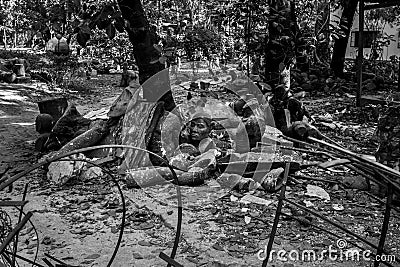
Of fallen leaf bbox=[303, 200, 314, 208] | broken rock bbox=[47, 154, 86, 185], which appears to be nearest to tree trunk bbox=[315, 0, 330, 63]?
fallen leaf bbox=[303, 200, 314, 208]

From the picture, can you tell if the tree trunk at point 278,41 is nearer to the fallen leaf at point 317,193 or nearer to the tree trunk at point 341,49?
the fallen leaf at point 317,193

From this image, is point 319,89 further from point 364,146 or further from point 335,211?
point 335,211

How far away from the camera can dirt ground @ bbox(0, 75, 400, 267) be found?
273cm

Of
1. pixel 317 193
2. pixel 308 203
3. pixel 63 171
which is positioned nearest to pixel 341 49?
pixel 317 193

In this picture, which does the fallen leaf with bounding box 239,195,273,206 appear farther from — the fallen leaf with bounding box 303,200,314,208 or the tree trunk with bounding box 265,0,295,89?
the tree trunk with bounding box 265,0,295,89

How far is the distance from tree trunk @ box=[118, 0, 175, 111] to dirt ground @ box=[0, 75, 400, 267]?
1.21 meters

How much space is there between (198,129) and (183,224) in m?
1.70

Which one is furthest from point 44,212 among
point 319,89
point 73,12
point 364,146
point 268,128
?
point 319,89

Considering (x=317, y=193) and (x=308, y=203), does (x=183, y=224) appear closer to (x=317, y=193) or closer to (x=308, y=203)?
(x=308, y=203)

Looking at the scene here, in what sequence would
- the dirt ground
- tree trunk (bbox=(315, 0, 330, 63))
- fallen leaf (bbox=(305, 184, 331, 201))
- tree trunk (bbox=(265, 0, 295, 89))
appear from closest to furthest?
the dirt ground < fallen leaf (bbox=(305, 184, 331, 201)) < tree trunk (bbox=(265, 0, 295, 89)) < tree trunk (bbox=(315, 0, 330, 63))

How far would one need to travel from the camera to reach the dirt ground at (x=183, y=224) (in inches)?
108

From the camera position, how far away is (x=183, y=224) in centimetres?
321

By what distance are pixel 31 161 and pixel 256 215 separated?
290 cm

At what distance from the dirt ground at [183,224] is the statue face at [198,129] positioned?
92 cm
